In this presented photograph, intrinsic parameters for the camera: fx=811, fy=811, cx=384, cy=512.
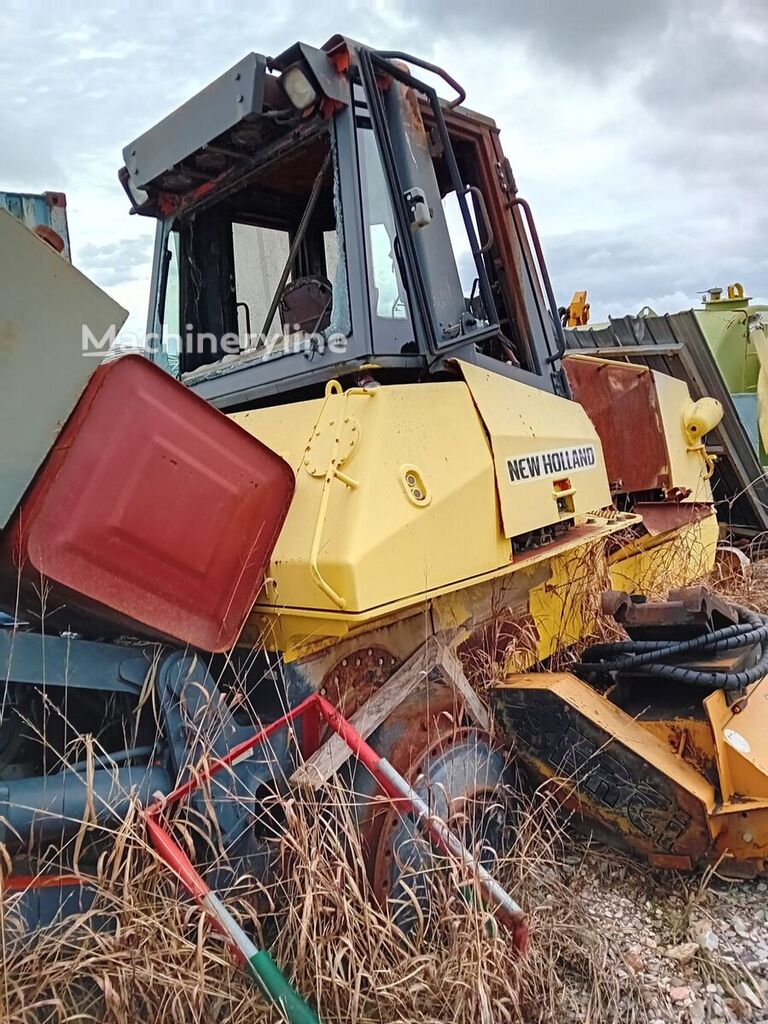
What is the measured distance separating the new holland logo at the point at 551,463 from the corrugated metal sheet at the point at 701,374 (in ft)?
9.59

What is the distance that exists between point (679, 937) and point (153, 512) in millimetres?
1761

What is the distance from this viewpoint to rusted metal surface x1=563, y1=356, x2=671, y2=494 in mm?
4332

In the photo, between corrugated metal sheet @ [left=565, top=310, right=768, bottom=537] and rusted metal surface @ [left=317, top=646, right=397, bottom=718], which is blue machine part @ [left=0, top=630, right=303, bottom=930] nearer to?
rusted metal surface @ [left=317, top=646, right=397, bottom=718]

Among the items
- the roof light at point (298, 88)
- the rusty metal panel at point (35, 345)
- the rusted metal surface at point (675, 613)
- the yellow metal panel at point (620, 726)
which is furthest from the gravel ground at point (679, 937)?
the roof light at point (298, 88)

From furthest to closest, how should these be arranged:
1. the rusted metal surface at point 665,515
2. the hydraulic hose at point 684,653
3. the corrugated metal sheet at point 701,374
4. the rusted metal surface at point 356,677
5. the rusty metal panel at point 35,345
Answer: the corrugated metal sheet at point 701,374 → the rusted metal surface at point 665,515 → the hydraulic hose at point 684,653 → the rusted metal surface at point 356,677 → the rusty metal panel at point 35,345

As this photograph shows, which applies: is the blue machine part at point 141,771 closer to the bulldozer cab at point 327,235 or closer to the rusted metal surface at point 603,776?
the rusted metal surface at point 603,776

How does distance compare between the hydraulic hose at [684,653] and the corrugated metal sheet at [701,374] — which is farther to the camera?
the corrugated metal sheet at [701,374]

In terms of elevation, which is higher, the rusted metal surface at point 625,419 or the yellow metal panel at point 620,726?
the rusted metal surface at point 625,419

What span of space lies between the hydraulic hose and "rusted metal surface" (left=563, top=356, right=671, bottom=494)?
5.45 ft

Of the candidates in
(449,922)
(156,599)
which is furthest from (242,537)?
(449,922)

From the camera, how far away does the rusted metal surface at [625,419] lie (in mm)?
4332

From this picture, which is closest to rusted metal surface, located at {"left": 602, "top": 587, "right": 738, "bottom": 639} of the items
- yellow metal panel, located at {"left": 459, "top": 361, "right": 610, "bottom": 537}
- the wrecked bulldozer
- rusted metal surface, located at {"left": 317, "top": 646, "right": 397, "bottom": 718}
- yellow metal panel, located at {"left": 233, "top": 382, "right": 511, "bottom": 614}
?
the wrecked bulldozer

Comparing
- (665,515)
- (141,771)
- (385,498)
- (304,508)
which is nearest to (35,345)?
(304,508)

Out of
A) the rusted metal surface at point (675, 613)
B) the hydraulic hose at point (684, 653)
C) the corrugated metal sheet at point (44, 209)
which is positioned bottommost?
the hydraulic hose at point (684, 653)
